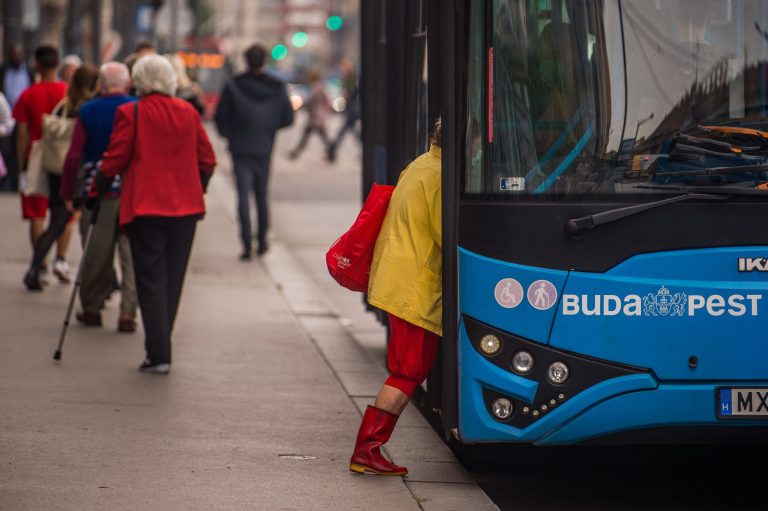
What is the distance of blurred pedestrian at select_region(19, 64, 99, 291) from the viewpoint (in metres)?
11.2

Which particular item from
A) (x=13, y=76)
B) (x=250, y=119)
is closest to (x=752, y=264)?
(x=250, y=119)

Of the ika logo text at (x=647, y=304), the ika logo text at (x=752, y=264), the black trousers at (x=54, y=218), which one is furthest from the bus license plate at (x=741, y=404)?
the black trousers at (x=54, y=218)

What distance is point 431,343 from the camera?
21.0 feet

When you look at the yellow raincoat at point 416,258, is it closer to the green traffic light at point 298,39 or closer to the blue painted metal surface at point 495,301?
the blue painted metal surface at point 495,301

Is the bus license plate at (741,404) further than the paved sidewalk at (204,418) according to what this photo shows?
No

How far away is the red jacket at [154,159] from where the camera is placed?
8.64 m

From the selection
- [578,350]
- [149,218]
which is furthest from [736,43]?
[149,218]

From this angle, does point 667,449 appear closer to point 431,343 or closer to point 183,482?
point 431,343

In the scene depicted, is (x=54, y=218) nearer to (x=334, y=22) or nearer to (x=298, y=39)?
(x=334, y=22)

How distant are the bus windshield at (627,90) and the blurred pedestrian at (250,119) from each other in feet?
30.3

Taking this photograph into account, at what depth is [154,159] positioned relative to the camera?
866 centimetres

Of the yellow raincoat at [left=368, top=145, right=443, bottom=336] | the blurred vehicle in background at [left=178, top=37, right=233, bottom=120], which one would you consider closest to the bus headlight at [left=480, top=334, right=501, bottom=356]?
the yellow raincoat at [left=368, top=145, right=443, bottom=336]

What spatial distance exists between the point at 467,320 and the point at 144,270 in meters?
3.28

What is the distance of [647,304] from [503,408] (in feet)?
2.16
